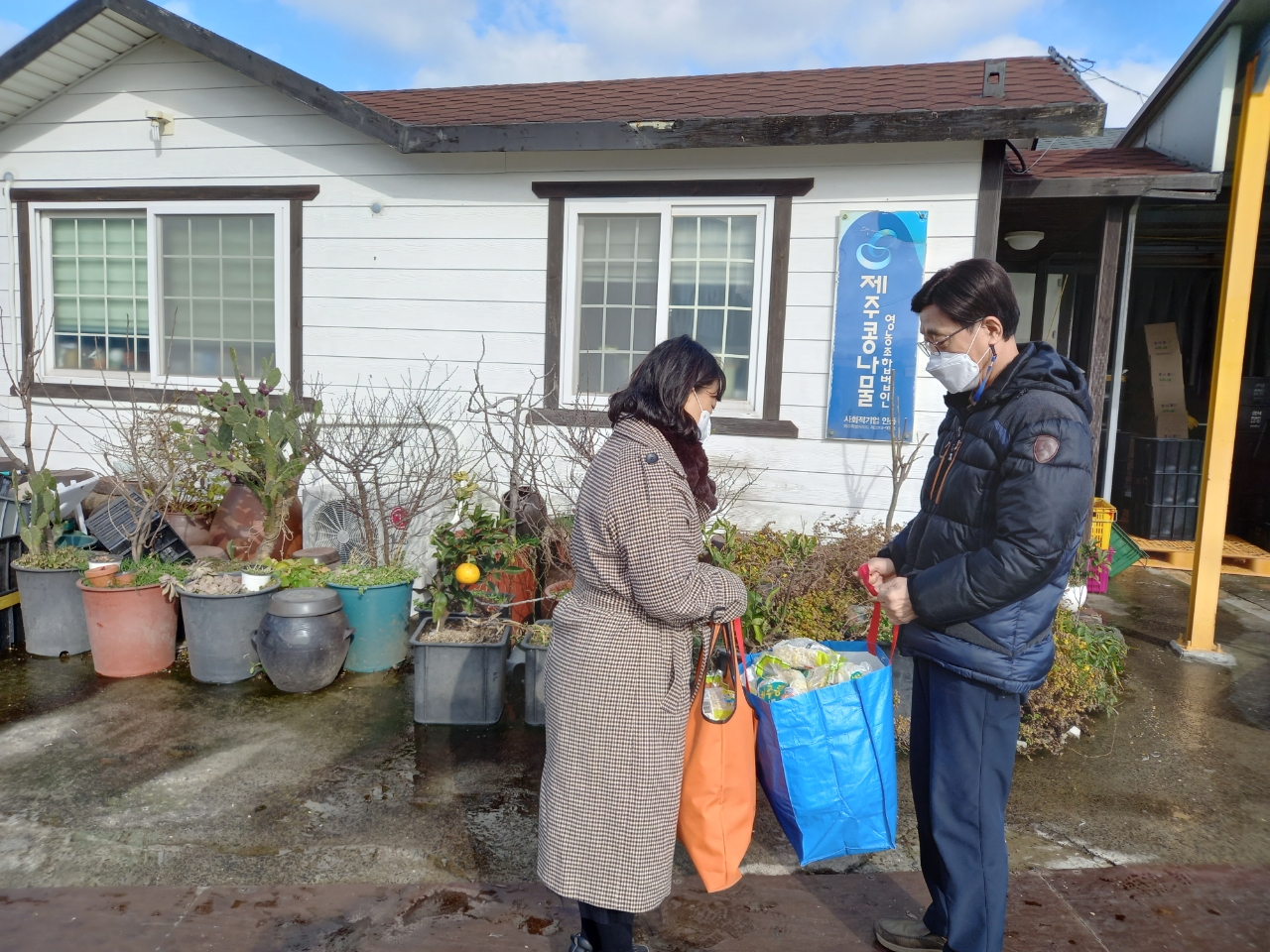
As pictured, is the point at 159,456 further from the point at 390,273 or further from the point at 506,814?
the point at 506,814

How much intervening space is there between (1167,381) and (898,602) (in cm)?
784

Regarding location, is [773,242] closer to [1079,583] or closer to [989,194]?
[989,194]

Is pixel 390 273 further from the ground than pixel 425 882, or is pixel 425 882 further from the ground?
pixel 390 273

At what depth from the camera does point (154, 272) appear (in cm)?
686

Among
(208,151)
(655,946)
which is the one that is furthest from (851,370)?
(208,151)

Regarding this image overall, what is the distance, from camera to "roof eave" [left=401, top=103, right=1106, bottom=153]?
16.4 ft

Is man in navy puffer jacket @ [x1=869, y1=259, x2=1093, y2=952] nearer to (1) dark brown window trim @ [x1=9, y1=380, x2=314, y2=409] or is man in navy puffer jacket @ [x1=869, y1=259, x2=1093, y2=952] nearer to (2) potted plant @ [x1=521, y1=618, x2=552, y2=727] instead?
(2) potted plant @ [x1=521, y1=618, x2=552, y2=727]

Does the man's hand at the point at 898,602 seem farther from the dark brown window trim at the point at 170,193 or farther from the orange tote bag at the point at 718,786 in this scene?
the dark brown window trim at the point at 170,193

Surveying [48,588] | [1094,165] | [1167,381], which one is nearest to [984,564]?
[48,588]

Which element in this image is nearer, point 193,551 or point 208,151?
point 193,551

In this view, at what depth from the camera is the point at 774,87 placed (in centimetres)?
659

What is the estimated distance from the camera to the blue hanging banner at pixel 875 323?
5.54 metres

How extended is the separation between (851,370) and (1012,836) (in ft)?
9.91

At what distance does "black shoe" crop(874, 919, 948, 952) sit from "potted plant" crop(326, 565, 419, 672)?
3.17 m
